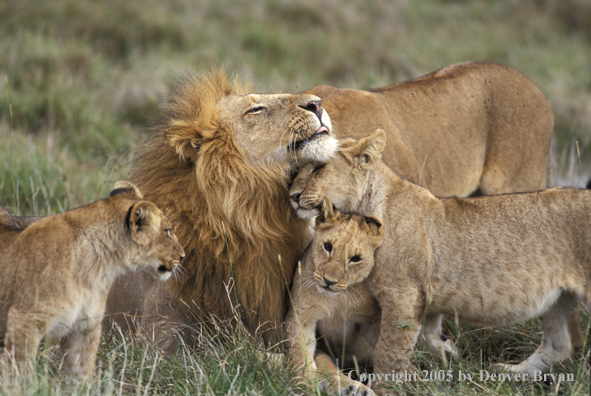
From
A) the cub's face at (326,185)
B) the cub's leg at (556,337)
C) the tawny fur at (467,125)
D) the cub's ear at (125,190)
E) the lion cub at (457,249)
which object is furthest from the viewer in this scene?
the tawny fur at (467,125)

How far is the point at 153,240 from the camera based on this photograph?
311 cm

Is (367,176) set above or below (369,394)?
above

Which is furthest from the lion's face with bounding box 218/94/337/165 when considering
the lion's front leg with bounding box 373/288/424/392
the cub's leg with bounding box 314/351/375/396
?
the cub's leg with bounding box 314/351/375/396

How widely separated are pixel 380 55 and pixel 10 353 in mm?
11338

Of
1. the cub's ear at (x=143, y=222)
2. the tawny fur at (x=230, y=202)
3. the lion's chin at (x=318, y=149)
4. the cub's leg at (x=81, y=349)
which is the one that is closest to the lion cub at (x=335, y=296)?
the tawny fur at (x=230, y=202)

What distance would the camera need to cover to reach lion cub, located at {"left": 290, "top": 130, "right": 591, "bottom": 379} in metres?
3.51

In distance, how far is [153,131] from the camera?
4266mm

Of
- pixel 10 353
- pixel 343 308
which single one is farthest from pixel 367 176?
pixel 10 353

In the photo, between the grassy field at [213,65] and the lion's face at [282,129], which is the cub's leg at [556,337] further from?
the lion's face at [282,129]

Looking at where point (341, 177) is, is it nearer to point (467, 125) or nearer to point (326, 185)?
point (326, 185)

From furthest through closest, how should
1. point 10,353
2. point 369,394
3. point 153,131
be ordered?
point 153,131 < point 369,394 < point 10,353

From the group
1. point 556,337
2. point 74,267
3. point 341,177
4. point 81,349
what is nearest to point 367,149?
point 341,177

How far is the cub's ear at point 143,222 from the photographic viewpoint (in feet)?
9.83

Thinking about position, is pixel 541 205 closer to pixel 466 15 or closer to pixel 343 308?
pixel 343 308
